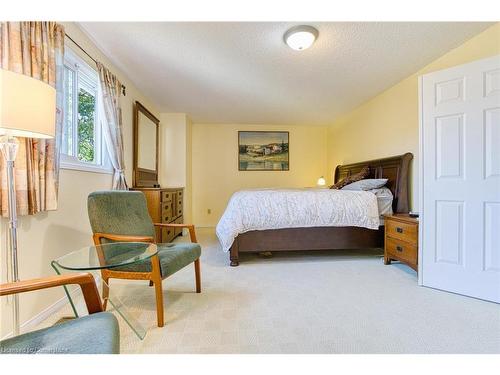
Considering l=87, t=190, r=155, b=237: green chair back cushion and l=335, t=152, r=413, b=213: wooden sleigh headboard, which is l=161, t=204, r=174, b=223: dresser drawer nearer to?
l=87, t=190, r=155, b=237: green chair back cushion

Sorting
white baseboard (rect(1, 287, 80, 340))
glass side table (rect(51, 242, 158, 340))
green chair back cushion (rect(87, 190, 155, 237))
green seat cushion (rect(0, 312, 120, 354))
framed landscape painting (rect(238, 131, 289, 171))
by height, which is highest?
framed landscape painting (rect(238, 131, 289, 171))

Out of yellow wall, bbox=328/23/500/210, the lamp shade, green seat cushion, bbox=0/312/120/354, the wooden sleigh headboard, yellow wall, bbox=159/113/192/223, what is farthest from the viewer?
yellow wall, bbox=159/113/192/223

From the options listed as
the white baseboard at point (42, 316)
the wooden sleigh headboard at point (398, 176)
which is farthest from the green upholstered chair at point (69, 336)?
the wooden sleigh headboard at point (398, 176)

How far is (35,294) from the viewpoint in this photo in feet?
5.42

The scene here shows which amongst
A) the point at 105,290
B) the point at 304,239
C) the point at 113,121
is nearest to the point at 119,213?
the point at 105,290

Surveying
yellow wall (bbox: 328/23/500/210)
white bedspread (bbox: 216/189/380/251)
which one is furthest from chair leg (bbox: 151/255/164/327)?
yellow wall (bbox: 328/23/500/210)

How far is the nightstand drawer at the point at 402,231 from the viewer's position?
235cm

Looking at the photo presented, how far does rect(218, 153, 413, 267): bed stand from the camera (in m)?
2.82

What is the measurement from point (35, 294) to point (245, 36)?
2.65 m

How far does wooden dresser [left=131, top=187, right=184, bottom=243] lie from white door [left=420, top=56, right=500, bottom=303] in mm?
3041

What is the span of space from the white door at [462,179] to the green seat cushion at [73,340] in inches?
97.9

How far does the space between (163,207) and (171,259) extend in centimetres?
186

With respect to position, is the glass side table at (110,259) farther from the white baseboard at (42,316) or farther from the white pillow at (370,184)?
the white pillow at (370,184)
